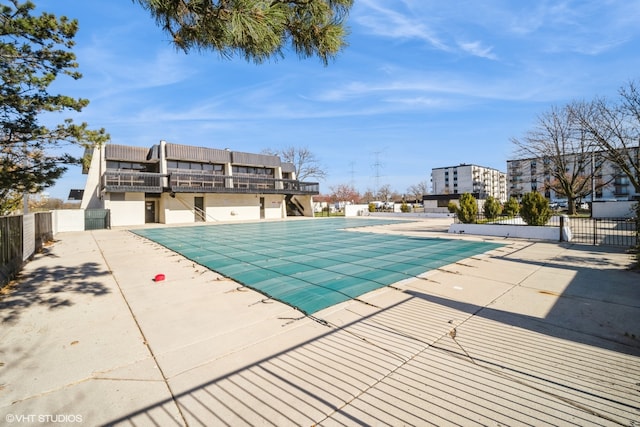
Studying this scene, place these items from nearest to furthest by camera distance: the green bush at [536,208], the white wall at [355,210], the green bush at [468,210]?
the green bush at [536,208] < the green bush at [468,210] < the white wall at [355,210]

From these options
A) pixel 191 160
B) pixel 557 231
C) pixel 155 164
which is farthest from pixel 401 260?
pixel 155 164

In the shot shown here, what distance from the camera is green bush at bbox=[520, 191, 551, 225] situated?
1351 cm

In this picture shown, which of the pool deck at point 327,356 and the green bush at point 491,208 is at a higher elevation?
the green bush at point 491,208

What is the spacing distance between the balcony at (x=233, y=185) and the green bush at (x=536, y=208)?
2171 centimetres

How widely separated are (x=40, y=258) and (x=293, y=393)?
11.4 m

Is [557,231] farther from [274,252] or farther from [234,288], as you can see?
[234,288]

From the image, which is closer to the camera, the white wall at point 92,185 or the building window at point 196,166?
the white wall at point 92,185

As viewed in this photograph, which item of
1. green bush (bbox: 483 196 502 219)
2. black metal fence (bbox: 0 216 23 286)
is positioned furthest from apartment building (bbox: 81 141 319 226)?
green bush (bbox: 483 196 502 219)

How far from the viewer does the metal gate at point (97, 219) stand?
20828 mm

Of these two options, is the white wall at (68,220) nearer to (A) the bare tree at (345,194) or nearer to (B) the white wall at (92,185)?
(B) the white wall at (92,185)

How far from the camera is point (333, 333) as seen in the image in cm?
384

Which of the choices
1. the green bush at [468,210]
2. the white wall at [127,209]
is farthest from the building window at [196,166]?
the green bush at [468,210]

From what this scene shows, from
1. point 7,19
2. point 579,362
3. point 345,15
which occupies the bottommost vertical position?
point 579,362

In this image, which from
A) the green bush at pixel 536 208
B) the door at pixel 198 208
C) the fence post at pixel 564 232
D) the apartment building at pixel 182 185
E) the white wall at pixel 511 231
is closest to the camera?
the fence post at pixel 564 232
